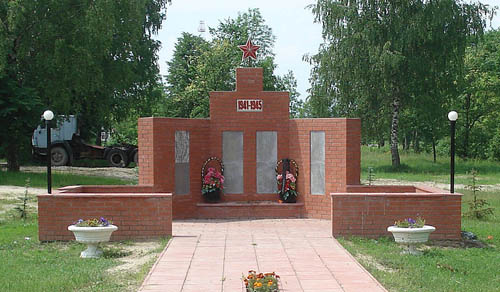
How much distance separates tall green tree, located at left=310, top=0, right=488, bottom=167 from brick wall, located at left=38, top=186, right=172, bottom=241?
64.5 ft

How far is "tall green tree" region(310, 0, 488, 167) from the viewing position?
29.2m

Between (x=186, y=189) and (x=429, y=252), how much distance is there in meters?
6.19

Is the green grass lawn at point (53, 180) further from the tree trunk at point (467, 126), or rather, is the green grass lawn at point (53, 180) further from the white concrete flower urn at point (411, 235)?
the tree trunk at point (467, 126)

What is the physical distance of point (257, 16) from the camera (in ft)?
153

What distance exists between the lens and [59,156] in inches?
1225

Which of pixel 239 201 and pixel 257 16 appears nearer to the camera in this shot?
pixel 239 201

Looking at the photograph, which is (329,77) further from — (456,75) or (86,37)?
(86,37)

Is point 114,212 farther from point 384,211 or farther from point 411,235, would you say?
point 411,235

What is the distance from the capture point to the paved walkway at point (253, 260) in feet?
25.0

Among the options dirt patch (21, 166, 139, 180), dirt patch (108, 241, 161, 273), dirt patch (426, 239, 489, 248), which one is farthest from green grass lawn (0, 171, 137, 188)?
dirt patch (426, 239, 489, 248)

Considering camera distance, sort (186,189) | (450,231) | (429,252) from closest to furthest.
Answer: (429,252)
(450,231)
(186,189)

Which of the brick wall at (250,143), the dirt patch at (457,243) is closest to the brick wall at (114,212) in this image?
the brick wall at (250,143)

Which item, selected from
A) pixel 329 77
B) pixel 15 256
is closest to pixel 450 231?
pixel 15 256

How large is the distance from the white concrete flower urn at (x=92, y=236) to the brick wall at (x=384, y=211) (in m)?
4.03
